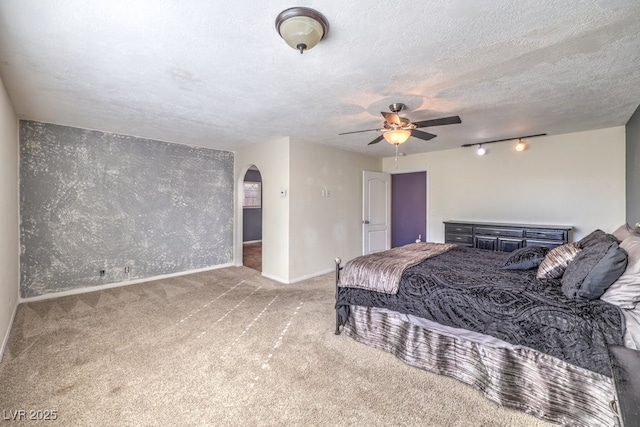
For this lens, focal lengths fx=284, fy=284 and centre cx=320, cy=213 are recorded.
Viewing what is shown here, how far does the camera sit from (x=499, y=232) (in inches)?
184

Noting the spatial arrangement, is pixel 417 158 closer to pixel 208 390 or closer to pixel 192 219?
pixel 192 219

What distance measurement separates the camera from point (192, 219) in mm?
5301

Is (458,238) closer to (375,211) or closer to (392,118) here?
(375,211)

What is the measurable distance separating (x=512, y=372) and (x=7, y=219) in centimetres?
464

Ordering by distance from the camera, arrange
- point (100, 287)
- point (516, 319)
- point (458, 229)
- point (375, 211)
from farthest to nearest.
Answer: point (375, 211)
point (458, 229)
point (100, 287)
point (516, 319)

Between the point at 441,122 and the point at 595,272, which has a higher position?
the point at 441,122

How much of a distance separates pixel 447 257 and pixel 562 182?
3004mm

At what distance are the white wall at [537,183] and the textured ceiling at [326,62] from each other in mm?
674

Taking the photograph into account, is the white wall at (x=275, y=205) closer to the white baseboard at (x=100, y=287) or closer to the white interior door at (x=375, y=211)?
the white baseboard at (x=100, y=287)

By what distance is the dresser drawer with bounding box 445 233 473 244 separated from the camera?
500 centimetres

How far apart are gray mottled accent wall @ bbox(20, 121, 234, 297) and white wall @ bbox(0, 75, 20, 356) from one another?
0.25 m

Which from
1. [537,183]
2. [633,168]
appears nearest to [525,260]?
[633,168]

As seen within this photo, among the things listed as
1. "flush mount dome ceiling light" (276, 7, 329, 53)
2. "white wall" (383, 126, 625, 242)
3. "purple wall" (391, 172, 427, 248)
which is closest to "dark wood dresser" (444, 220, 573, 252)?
"white wall" (383, 126, 625, 242)

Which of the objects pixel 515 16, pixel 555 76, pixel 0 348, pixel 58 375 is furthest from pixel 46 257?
pixel 555 76
